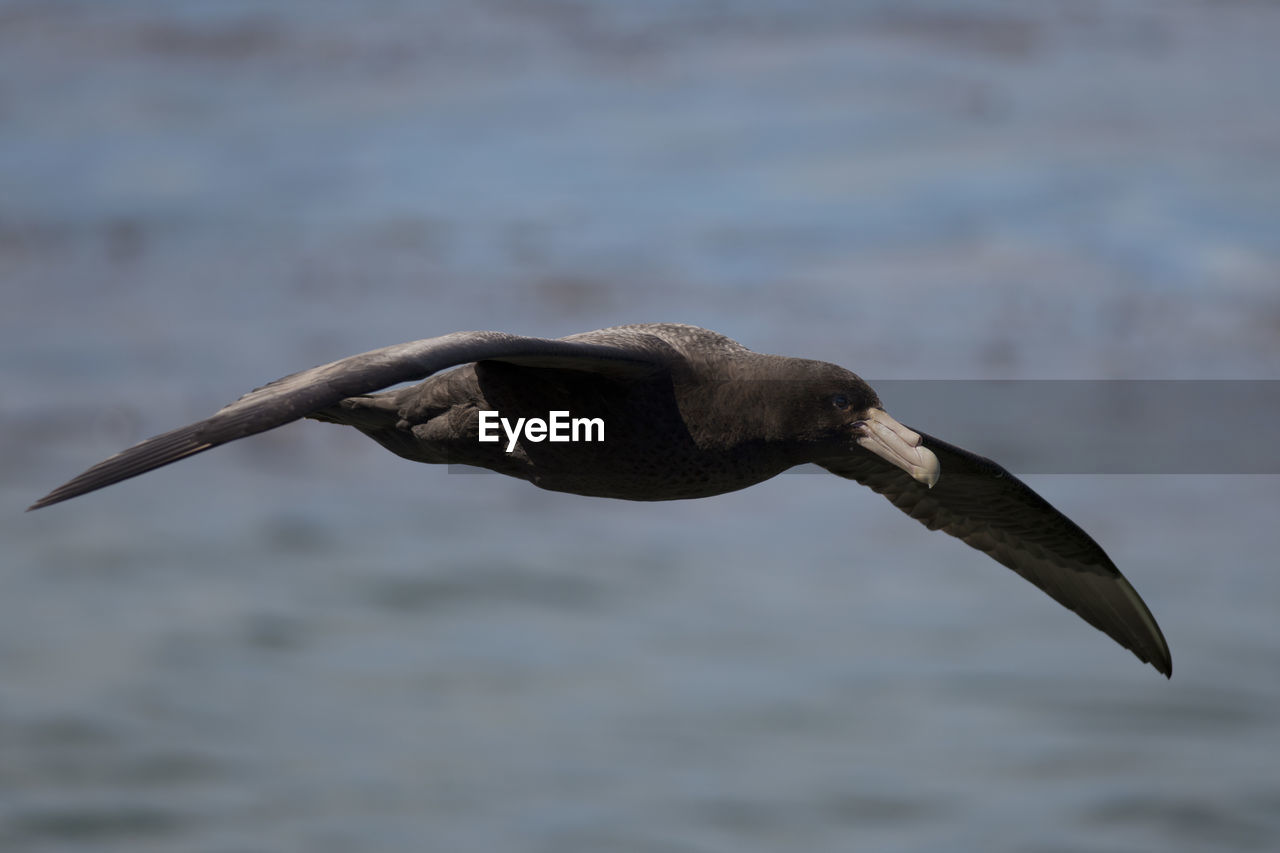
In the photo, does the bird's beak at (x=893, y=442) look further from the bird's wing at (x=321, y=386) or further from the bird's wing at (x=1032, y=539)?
the bird's wing at (x=1032, y=539)

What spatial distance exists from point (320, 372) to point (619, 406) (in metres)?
2.12

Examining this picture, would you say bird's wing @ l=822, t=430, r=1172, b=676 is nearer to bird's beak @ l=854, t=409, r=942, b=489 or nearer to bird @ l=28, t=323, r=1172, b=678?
bird's beak @ l=854, t=409, r=942, b=489

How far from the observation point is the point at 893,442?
10383 millimetres

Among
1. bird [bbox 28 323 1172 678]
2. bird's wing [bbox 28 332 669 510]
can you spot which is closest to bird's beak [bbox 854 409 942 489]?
bird [bbox 28 323 1172 678]

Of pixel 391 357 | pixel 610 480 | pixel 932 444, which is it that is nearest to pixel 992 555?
pixel 932 444

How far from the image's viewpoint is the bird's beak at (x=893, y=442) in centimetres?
1020

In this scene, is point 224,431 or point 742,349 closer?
point 224,431

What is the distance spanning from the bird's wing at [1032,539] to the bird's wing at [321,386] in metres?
4.42

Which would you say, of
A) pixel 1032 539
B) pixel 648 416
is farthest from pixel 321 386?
pixel 1032 539

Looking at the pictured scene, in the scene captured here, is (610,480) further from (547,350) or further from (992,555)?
(992,555)

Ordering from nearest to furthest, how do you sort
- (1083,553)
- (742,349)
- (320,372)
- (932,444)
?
(320,372)
(742,349)
(932,444)
(1083,553)

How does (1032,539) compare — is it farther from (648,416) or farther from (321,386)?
(321,386)

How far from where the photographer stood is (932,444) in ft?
38.7

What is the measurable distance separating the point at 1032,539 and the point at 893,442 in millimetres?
3713
